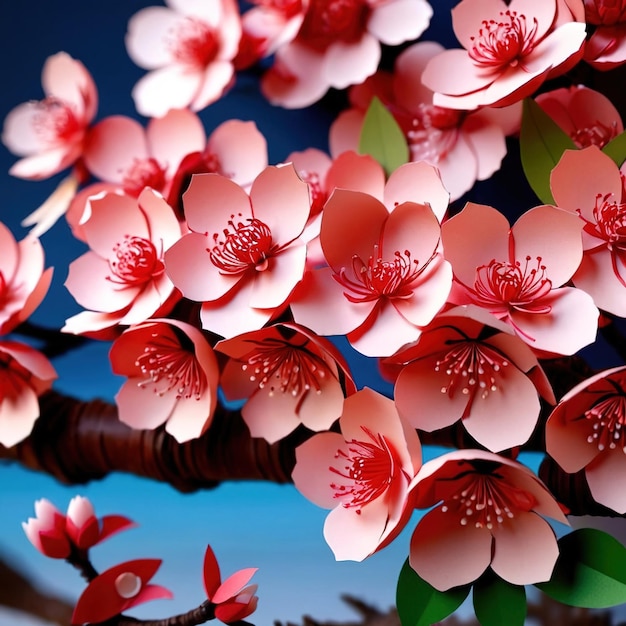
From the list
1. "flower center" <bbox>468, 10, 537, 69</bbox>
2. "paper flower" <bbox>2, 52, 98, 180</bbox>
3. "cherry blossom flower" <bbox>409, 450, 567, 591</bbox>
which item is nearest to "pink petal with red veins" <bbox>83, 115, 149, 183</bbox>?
"paper flower" <bbox>2, 52, 98, 180</bbox>

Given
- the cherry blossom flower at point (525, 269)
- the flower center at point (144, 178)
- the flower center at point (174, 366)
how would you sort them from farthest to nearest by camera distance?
1. the flower center at point (144, 178)
2. the flower center at point (174, 366)
3. the cherry blossom flower at point (525, 269)

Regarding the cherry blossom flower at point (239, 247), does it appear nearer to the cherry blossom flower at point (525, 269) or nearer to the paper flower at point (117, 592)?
the cherry blossom flower at point (525, 269)

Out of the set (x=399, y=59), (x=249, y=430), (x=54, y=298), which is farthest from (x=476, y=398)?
(x=54, y=298)

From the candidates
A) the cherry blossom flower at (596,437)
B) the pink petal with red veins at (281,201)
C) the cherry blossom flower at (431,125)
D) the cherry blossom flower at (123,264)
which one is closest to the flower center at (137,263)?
the cherry blossom flower at (123,264)

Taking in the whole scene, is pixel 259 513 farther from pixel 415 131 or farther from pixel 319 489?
pixel 415 131

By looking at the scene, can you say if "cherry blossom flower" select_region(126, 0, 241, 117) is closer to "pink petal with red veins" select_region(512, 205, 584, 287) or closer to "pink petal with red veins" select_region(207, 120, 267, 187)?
"pink petal with red veins" select_region(207, 120, 267, 187)

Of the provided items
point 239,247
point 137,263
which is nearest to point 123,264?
point 137,263
